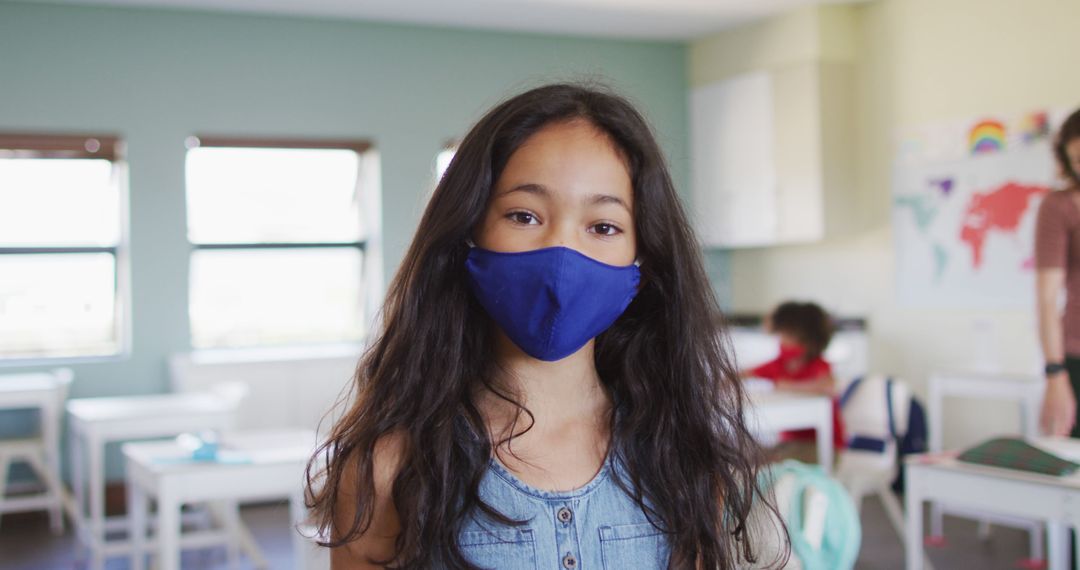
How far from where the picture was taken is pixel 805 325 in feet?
14.9

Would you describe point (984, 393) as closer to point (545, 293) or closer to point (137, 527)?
point (137, 527)

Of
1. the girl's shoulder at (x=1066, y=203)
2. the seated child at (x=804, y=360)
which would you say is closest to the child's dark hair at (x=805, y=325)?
the seated child at (x=804, y=360)

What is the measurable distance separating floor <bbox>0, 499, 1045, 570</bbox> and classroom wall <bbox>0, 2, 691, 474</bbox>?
92 cm

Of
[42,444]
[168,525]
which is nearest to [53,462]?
[42,444]

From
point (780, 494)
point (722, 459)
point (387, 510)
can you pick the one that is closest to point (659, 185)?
point (722, 459)

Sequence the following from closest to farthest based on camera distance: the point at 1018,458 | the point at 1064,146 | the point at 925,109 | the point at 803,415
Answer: the point at 1018,458
the point at 1064,146
the point at 803,415
the point at 925,109

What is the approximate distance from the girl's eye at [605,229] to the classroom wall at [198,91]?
14.7ft

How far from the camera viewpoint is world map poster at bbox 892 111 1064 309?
557 cm

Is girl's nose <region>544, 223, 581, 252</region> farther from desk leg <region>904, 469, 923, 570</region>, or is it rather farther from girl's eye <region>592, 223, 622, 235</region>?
desk leg <region>904, 469, 923, 570</region>

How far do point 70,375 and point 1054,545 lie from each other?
4756mm

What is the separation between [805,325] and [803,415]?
0.43m

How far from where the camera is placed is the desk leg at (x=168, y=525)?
3258 mm

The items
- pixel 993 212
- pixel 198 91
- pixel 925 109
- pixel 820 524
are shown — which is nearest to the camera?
pixel 820 524

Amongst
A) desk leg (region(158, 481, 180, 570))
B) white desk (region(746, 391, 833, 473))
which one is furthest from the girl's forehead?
white desk (region(746, 391, 833, 473))
